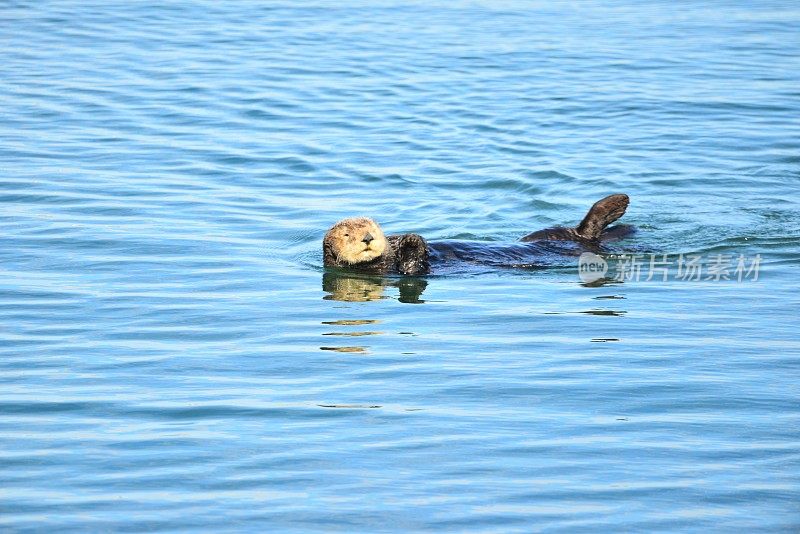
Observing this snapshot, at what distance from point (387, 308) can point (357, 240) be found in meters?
0.69

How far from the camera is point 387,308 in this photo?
268 inches

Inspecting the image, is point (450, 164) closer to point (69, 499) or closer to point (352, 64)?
point (352, 64)

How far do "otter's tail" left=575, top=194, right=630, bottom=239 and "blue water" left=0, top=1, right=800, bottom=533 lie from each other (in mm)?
433

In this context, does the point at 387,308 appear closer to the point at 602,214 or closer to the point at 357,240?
the point at 357,240

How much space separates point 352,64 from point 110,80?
11.4ft

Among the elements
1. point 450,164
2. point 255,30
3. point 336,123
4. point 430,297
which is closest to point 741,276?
point 430,297

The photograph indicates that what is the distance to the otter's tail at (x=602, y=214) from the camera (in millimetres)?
7746

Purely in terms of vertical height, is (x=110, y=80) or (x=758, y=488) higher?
(x=110, y=80)

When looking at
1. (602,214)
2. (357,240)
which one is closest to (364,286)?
(357,240)

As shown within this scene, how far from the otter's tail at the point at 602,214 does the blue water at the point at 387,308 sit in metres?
0.43

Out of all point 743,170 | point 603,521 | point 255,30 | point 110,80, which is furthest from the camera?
point 255,30

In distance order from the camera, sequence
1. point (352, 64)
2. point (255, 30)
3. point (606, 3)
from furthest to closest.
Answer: point (606, 3) < point (255, 30) < point (352, 64)

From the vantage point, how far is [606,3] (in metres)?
21.4

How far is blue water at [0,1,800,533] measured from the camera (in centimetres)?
424
